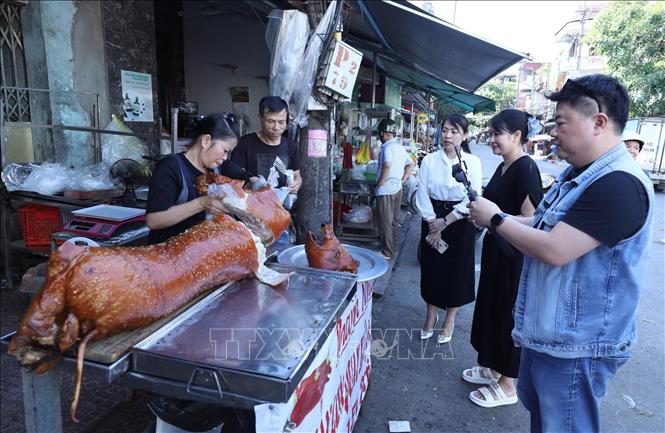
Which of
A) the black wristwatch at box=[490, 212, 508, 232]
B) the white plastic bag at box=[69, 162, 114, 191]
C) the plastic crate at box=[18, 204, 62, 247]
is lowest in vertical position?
the plastic crate at box=[18, 204, 62, 247]

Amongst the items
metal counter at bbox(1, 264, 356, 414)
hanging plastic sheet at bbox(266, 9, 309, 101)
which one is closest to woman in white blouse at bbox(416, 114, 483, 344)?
hanging plastic sheet at bbox(266, 9, 309, 101)

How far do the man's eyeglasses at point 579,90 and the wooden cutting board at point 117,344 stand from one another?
5.72 feet

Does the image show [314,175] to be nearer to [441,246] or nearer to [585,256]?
[441,246]

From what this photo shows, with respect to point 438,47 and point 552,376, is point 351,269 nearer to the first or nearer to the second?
point 552,376

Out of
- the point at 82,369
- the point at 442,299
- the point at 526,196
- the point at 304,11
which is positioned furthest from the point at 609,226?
the point at 304,11

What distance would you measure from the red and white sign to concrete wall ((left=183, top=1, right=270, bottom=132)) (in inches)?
261

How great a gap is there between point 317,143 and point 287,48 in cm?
78

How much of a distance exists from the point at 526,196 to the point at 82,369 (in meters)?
2.53

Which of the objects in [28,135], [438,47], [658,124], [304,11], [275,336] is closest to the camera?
[275,336]

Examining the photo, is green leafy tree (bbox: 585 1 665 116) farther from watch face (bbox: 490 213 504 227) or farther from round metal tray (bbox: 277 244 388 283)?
watch face (bbox: 490 213 504 227)

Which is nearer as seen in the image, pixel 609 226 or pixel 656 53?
pixel 609 226

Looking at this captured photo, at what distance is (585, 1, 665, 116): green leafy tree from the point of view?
609 inches

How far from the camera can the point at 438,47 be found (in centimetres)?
600

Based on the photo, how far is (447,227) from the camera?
133 inches
